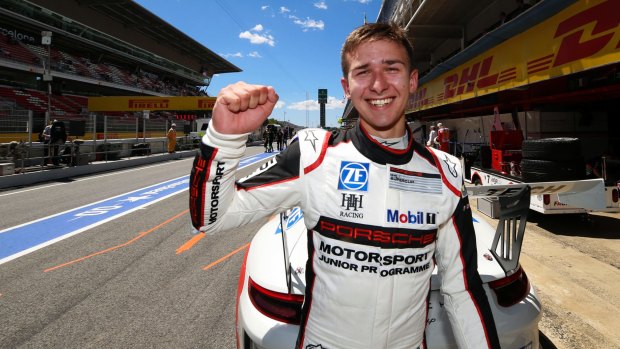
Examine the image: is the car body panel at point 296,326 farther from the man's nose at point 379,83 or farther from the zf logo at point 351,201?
the man's nose at point 379,83

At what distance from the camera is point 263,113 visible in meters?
1.24

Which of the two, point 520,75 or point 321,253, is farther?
point 520,75

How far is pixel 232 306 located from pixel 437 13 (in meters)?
14.9

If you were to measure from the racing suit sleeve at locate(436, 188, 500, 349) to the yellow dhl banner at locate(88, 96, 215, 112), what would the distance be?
32.6m

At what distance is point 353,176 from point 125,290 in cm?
315

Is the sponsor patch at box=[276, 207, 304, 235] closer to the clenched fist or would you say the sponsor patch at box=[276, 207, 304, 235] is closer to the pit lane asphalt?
the pit lane asphalt

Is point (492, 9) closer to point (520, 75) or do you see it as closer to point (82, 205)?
point (520, 75)

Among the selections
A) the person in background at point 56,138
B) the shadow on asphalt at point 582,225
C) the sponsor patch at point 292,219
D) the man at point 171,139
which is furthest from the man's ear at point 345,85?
the man at point 171,139

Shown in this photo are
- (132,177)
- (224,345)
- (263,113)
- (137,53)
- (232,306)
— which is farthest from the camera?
(137,53)

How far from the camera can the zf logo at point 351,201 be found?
1.30 metres

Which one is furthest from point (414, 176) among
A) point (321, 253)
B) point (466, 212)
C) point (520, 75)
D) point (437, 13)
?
point (437, 13)

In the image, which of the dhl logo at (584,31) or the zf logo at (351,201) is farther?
the dhl logo at (584,31)

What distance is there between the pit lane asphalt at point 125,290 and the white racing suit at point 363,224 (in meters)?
1.63

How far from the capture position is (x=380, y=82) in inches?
52.5
